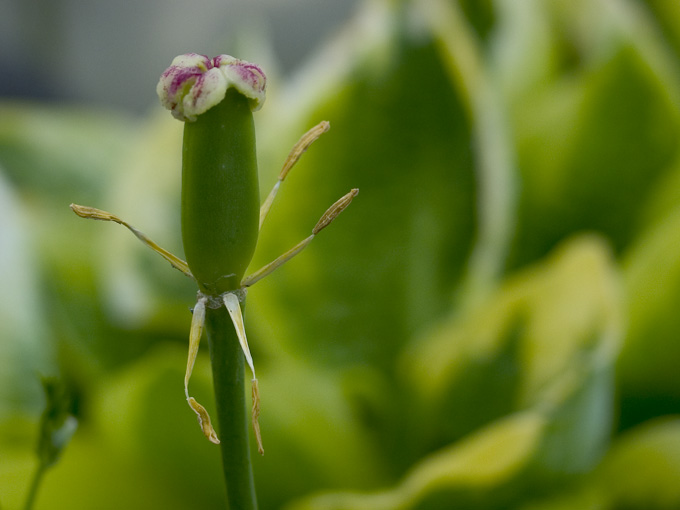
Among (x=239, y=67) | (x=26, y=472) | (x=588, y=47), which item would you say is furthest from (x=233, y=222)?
(x=588, y=47)

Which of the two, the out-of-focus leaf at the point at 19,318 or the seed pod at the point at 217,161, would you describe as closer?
the seed pod at the point at 217,161

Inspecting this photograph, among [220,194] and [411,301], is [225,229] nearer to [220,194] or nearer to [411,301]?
[220,194]

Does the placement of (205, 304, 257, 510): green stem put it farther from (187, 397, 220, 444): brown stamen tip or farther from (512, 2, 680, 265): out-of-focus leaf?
(512, 2, 680, 265): out-of-focus leaf

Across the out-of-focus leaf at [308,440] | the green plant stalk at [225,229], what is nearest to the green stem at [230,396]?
the green plant stalk at [225,229]

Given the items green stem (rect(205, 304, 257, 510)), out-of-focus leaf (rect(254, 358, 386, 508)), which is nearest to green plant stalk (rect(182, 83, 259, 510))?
green stem (rect(205, 304, 257, 510))

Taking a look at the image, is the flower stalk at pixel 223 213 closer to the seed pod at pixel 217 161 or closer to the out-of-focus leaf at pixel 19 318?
the seed pod at pixel 217 161

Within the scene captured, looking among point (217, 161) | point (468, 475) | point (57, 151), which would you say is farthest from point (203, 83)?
point (57, 151)
